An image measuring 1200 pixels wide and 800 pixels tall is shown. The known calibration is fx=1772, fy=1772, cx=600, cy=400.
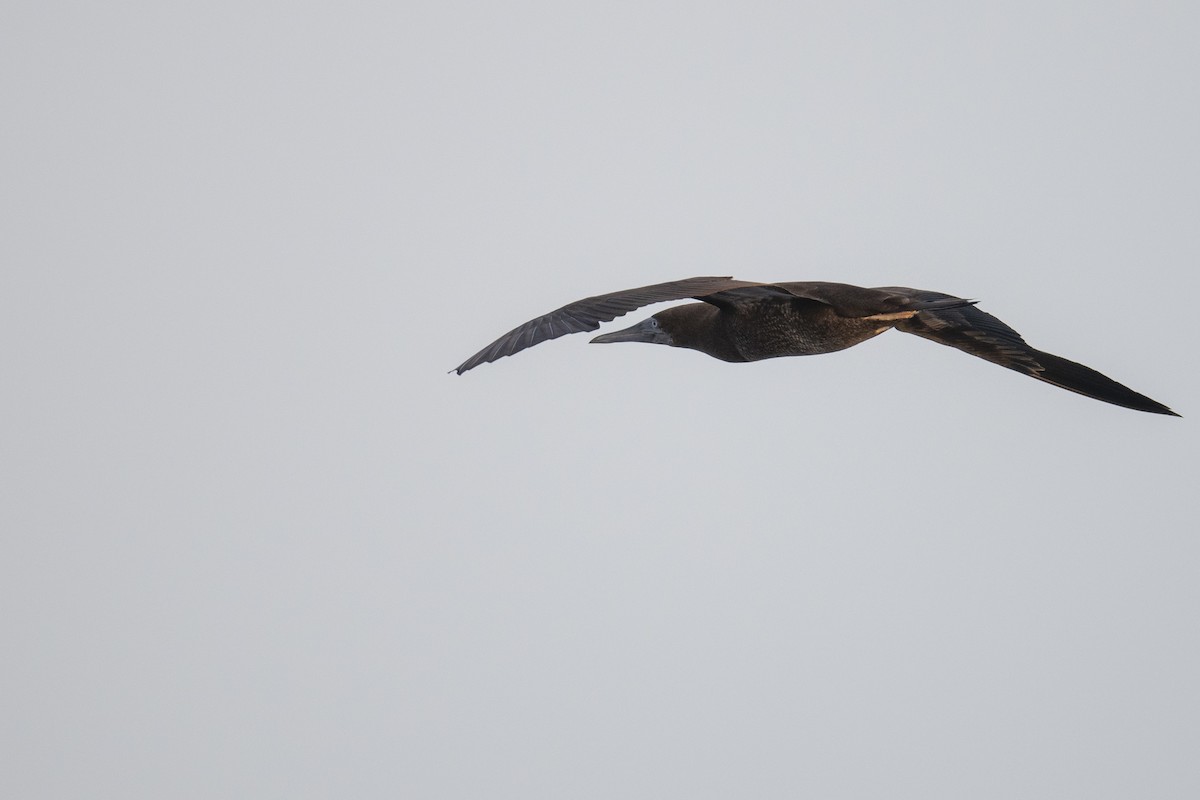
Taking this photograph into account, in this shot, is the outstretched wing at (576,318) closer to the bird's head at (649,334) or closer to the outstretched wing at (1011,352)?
the outstretched wing at (1011,352)

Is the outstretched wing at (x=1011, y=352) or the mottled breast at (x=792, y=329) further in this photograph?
the outstretched wing at (x=1011, y=352)

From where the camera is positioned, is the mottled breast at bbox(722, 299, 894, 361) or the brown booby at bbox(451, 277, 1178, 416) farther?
the mottled breast at bbox(722, 299, 894, 361)

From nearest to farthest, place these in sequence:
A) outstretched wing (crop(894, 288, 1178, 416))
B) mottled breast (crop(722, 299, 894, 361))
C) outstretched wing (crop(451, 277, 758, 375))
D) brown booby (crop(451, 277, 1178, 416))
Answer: outstretched wing (crop(451, 277, 758, 375)) < brown booby (crop(451, 277, 1178, 416)) < mottled breast (crop(722, 299, 894, 361)) < outstretched wing (crop(894, 288, 1178, 416))

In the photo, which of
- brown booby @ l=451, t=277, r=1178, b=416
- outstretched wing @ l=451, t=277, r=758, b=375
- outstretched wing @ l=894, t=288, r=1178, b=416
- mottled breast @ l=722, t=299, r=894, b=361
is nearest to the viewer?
outstretched wing @ l=451, t=277, r=758, b=375

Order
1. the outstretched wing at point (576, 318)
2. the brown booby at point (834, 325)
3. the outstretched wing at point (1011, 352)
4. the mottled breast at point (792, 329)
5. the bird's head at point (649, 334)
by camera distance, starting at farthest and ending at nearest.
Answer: the bird's head at point (649, 334) → the outstretched wing at point (1011, 352) → the mottled breast at point (792, 329) → the brown booby at point (834, 325) → the outstretched wing at point (576, 318)

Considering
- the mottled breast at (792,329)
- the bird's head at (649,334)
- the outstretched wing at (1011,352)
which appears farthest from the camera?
the bird's head at (649,334)

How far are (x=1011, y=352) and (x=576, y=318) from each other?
10.6 ft

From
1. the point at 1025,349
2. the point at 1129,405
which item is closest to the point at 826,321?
the point at 1025,349

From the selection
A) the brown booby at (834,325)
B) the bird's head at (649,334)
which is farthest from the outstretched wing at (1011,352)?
the bird's head at (649,334)

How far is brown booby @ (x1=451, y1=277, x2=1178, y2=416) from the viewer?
11.0 metres

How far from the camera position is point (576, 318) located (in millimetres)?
10438

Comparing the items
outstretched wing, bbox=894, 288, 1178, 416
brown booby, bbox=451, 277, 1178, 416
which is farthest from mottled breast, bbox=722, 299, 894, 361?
outstretched wing, bbox=894, 288, 1178, 416

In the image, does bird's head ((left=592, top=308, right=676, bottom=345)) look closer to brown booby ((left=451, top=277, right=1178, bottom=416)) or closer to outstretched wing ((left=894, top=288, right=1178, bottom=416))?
brown booby ((left=451, top=277, right=1178, bottom=416))

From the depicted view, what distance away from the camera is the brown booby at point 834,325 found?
36.2ft
